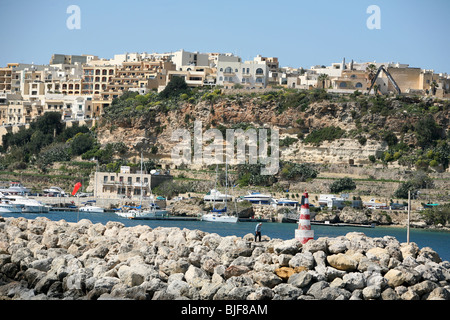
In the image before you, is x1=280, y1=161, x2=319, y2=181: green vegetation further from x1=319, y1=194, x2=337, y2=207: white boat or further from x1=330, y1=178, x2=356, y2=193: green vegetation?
x1=319, y1=194, x2=337, y2=207: white boat

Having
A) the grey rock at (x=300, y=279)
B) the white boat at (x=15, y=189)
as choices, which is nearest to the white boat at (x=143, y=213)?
the white boat at (x=15, y=189)

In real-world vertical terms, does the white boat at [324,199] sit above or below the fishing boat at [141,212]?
above

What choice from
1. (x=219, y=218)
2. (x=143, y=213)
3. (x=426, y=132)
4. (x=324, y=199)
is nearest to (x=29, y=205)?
(x=143, y=213)

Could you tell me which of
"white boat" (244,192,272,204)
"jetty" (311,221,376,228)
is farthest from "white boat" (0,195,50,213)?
"jetty" (311,221,376,228)

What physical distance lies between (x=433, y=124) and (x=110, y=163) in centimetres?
2024

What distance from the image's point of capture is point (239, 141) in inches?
2131

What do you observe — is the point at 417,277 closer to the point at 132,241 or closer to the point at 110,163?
the point at 132,241

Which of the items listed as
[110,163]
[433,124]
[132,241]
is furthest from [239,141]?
[132,241]

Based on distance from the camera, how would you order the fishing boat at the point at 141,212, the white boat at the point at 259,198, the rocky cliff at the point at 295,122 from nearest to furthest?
1. the fishing boat at the point at 141,212
2. the white boat at the point at 259,198
3. the rocky cliff at the point at 295,122

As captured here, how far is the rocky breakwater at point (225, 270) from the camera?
1362 centimetres
